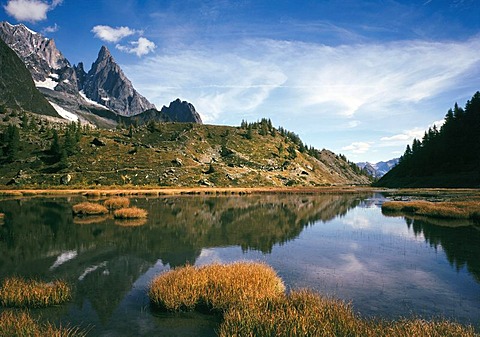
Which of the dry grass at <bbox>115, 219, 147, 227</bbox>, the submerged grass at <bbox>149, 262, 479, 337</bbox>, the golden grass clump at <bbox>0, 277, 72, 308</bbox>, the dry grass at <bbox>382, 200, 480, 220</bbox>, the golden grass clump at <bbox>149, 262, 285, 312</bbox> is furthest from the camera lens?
the dry grass at <bbox>382, 200, 480, 220</bbox>

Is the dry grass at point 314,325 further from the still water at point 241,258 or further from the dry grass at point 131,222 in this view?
the dry grass at point 131,222

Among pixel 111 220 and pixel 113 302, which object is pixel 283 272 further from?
pixel 111 220

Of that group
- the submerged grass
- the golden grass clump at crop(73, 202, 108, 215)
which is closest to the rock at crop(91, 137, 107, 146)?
the golden grass clump at crop(73, 202, 108, 215)

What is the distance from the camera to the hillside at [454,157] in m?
120

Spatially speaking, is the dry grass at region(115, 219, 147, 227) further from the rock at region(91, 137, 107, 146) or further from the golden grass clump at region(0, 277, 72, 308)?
the rock at region(91, 137, 107, 146)

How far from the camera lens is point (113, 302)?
17016 mm

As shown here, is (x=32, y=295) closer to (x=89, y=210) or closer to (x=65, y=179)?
(x=89, y=210)

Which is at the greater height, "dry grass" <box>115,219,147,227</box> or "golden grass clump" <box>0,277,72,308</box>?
"golden grass clump" <box>0,277,72,308</box>

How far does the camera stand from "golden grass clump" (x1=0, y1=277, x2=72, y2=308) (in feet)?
51.9

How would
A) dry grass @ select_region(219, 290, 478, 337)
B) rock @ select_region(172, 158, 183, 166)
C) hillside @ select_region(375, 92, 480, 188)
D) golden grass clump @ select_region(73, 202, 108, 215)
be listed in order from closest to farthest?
dry grass @ select_region(219, 290, 478, 337) → golden grass clump @ select_region(73, 202, 108, 215) → hillside @ select_region(375, 92, 480, 188) → rock @ select_region(172, 158, 183, 166)

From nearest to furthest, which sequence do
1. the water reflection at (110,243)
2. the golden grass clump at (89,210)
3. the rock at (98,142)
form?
the water reflection at (110,243) → the golden grass clump at (89,210) → the rock at (98,142)

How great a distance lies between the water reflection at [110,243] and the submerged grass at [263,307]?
330 centimetres

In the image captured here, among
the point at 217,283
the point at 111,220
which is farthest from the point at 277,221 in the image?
the point at 217,283

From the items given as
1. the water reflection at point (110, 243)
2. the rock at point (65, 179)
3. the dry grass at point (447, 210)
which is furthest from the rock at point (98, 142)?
the dry grass at point (447, 210)
